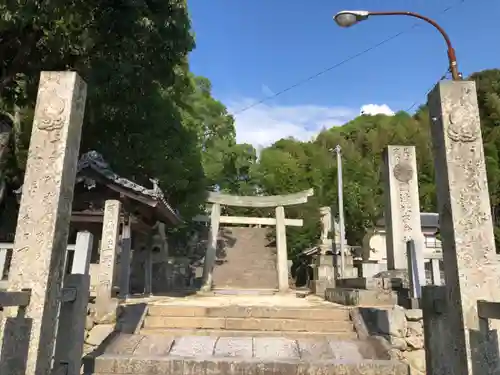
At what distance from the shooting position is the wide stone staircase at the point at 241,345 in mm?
4984

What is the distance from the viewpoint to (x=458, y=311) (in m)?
3.40

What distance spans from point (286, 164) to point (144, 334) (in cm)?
2725

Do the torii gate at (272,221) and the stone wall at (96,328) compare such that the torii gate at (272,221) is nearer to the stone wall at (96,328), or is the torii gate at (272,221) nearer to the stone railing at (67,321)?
the stone wall at (96,328)

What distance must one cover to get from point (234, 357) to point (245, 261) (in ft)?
71.3

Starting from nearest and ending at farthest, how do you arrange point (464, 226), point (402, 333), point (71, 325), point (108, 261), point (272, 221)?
1. point (464, 226)
2. point (71, 325)
3. point (402, 333)
4. point (108, 261)
5. point (272, 221)

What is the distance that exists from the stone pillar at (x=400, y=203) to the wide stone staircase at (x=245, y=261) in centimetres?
1414

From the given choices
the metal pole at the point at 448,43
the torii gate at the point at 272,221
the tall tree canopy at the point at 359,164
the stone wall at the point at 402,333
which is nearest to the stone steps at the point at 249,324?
the stone wall at the point at 402,333

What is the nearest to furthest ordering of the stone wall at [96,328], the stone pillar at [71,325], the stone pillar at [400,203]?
the stone pillar at [71,325]
the stone wall at [96,328]
the stone pillar at [400,203]

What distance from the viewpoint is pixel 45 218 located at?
386cm

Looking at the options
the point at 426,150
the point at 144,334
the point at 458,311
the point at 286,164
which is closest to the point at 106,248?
the point at 144,334

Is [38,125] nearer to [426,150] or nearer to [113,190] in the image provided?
[113,190]

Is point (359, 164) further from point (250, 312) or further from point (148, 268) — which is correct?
point (250, 312)

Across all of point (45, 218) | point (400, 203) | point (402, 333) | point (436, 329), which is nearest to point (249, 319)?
point (402, 333)

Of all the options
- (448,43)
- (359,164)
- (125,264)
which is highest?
(359,164)
